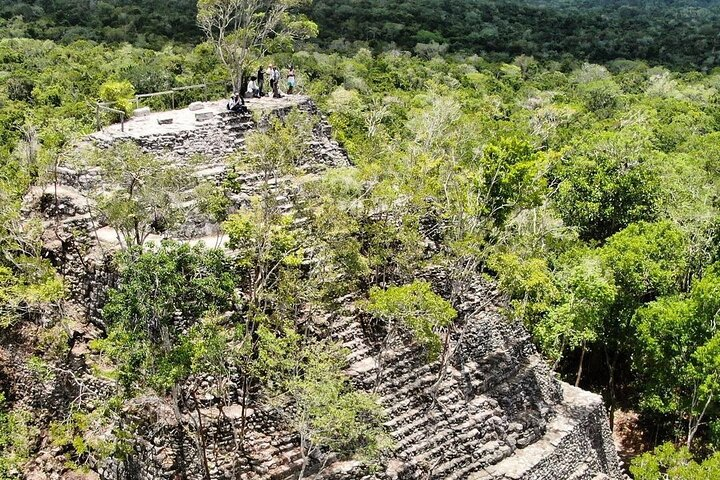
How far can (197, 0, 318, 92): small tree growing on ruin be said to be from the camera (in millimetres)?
24969

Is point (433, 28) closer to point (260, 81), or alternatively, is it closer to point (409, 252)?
point (260, 81)

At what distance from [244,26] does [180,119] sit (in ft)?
13.6

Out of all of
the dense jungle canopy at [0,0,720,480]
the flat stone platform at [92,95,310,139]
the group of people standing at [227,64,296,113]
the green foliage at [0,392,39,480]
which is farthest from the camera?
the group of people standing at [227,64,296,113]

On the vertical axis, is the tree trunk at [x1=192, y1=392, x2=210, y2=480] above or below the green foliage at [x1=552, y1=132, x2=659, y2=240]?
below

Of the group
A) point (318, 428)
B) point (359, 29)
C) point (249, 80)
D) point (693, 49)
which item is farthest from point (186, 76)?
point (693, 49)

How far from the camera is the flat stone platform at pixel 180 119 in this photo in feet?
80.3

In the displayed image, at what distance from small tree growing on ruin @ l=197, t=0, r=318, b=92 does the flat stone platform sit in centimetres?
125

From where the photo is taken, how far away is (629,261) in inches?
1097


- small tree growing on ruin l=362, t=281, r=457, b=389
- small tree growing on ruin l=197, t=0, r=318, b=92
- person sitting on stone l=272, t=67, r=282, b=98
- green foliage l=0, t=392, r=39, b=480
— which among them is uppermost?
small tree growing on ruin l=197, t=0, r=318, b=92

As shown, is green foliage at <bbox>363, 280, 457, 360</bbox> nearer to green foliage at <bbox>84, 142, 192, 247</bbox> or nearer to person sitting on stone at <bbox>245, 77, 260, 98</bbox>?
green foliage at <bbox>84, 142, 192, 247</bbox>

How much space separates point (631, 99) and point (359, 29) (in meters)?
40.9

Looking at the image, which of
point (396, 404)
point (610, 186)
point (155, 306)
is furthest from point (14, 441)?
point (610, 186)

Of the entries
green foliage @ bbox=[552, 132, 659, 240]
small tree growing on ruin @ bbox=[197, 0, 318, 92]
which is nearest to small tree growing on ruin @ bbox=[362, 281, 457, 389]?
small tree growing on ruin @ bbox=[197, 0, 318, 92]

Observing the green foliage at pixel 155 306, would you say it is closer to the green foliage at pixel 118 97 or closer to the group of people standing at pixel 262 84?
the green foliage at pixel 118 97
